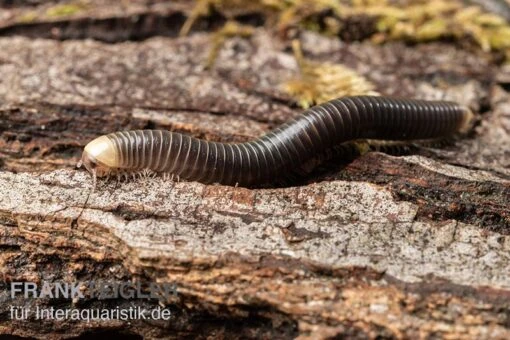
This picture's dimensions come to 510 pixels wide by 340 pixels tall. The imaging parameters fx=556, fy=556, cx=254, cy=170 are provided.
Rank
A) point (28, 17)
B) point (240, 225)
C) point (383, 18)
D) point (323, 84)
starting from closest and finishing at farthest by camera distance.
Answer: point (240, 225), point (323, 84), point (28, 17), point (383, 18)

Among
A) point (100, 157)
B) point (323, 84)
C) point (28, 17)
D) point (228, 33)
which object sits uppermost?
point (28, 17)

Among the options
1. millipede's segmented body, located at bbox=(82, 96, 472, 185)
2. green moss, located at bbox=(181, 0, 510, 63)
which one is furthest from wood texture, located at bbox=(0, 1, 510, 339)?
green moss, located at bbox=(181, 0, 510, 63)

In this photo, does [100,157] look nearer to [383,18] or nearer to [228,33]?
[228,33]

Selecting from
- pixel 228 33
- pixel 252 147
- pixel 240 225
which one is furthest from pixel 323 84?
pixel 240 225

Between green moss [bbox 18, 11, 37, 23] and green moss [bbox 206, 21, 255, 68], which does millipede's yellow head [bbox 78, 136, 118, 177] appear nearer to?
green moss [bbox 206, 21, 255, 68]

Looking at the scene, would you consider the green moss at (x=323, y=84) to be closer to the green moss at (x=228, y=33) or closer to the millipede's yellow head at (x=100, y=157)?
the green moss at (x=228, y=33)

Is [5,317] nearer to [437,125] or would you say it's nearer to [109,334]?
[109,334]
